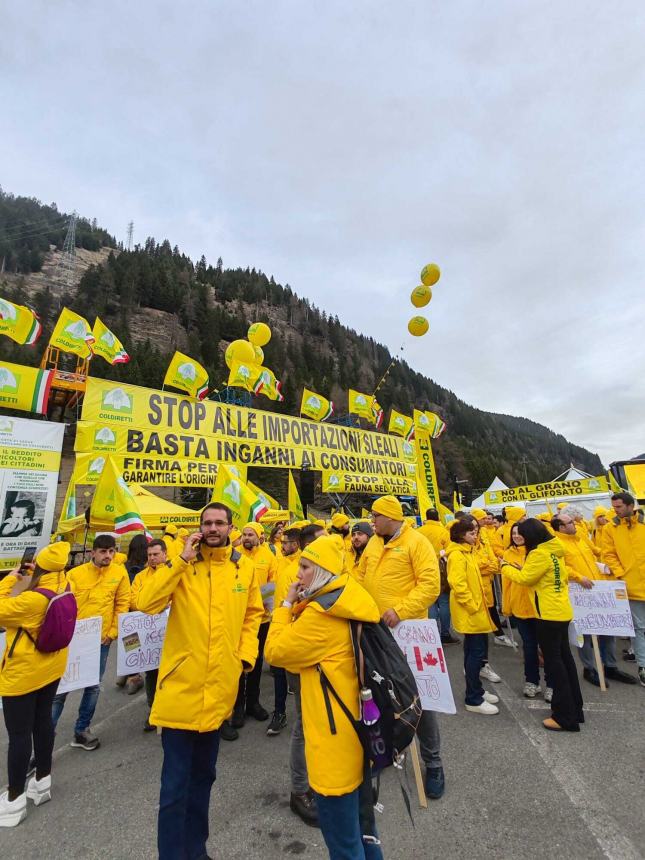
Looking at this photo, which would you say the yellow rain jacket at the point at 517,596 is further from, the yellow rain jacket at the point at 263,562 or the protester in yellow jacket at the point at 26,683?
the protester in yellow jacket at the point at 26,683

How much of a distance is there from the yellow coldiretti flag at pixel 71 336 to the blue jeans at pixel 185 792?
10.1 meters

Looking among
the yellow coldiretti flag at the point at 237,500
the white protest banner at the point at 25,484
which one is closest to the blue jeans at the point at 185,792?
the yellow coldiretti flag at the point at 237,500

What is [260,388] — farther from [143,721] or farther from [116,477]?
[143,721]

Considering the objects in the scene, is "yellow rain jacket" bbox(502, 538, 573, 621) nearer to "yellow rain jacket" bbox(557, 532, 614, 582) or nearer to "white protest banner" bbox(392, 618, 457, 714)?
"yellow rain jacket" bbox(557, 532, 614, 582)

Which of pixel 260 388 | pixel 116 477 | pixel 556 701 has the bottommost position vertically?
pixel 556 701

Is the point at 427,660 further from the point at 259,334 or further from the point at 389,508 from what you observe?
the point at 259,334

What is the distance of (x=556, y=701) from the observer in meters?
3.66

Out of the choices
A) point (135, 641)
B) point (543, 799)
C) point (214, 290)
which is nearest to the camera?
point (543, 799)

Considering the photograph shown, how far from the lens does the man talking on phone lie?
2.17 meters

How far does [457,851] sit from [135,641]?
3297 mm

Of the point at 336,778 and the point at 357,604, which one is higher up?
the point at 357,604

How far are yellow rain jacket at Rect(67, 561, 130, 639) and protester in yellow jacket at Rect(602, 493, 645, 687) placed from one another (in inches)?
235

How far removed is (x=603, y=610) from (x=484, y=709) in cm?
191

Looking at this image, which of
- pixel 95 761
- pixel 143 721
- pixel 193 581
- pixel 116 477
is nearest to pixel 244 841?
pixel 193 581
